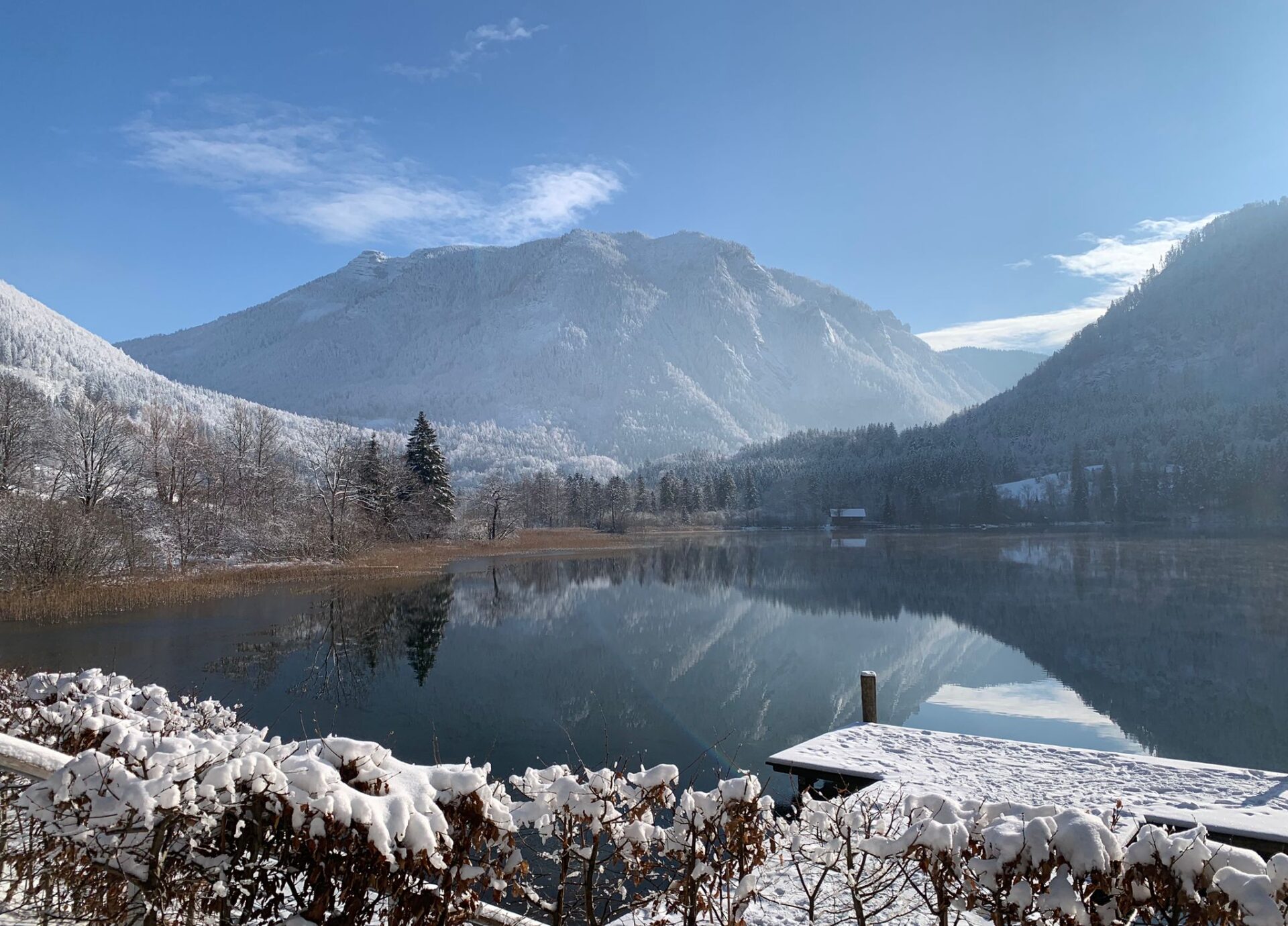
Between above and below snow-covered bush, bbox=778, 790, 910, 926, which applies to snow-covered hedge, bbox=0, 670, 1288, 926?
above

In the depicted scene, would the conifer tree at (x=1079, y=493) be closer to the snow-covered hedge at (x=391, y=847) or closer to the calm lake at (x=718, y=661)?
the calm lake at (x=718, y=661)

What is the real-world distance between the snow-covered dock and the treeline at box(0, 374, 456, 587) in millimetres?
26967

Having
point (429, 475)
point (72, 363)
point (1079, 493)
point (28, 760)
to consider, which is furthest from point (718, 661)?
point (72, 363)

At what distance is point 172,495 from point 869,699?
41.4m

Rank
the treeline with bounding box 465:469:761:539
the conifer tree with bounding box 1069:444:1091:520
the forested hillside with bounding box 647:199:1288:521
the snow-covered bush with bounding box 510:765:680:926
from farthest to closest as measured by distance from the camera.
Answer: the treeline with bounding box 465:469:761:539 → the conifer tree with bounding box 1069:444:1091:520 → the forested hillside with bounding box 647:199:1288:521 → the snow-covered bush with bounding box 510:765:680:926

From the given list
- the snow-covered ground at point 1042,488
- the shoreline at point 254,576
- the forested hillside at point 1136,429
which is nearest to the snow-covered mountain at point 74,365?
the shoreline at point 254,576

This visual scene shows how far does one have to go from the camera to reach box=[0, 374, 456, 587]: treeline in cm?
2566

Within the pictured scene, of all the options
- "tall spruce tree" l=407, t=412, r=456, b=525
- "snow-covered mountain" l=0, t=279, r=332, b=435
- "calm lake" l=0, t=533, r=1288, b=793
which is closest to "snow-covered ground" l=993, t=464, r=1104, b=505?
"calm lake" l=0, t=533, r=1288, b=793

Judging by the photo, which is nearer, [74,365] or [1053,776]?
[1053,776]

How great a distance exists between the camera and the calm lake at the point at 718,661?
12.0 metres

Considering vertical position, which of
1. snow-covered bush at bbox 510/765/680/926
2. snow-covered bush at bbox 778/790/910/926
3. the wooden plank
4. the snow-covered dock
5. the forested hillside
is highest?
the forested hillside

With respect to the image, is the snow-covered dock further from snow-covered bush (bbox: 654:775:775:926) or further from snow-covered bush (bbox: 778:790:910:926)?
snow-covered bush (bbox: 654:775:775:926)

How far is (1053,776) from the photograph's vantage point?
27.8ft

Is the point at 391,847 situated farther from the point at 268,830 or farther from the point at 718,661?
the point at 718,661
